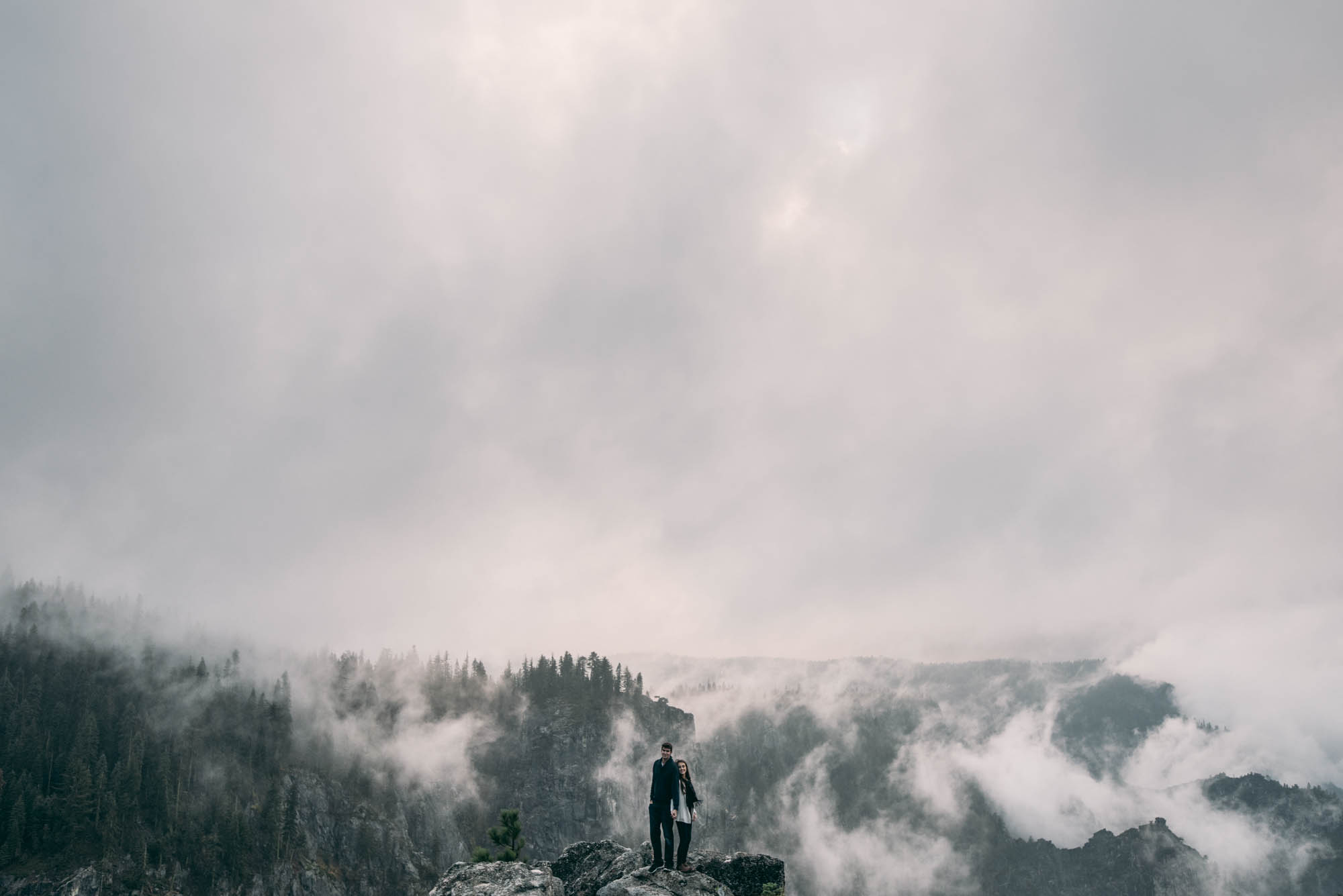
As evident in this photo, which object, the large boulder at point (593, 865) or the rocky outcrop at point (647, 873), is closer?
the rocky outcrop at point (647, 873)

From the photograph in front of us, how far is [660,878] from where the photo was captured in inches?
789

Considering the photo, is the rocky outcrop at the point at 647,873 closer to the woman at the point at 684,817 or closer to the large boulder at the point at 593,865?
the large boulder at the point at 593,865

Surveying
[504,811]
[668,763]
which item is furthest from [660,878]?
[504,811]

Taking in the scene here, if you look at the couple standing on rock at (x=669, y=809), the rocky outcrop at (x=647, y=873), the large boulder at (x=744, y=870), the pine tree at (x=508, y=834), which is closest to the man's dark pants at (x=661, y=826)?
the couple standing on rock at (x=669, y=809)

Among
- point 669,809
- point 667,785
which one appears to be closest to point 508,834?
point 669,809

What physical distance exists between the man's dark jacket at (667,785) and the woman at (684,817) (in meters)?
0.20

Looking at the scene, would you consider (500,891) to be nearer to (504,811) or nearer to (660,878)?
(660,878)

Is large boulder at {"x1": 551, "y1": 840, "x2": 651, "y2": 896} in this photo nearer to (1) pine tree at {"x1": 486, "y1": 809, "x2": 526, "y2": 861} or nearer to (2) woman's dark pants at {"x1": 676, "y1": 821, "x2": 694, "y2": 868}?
(2) woman's dark pants at {"x1": 676, "y1": 821, "x2": 694, "y2": 868}

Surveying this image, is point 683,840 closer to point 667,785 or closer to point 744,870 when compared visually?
point 667,785

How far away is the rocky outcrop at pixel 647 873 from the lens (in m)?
19.8

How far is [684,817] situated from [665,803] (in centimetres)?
90

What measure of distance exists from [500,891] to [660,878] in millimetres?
4510

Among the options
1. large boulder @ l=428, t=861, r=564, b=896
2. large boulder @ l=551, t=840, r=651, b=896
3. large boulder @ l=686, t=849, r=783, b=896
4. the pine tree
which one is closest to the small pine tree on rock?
the pine tree

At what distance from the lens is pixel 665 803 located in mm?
21406
